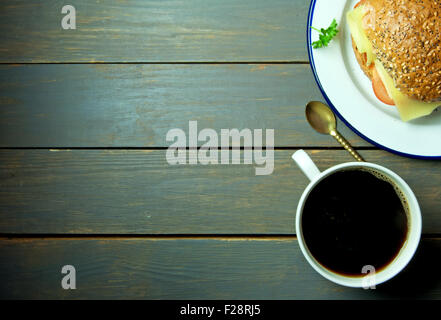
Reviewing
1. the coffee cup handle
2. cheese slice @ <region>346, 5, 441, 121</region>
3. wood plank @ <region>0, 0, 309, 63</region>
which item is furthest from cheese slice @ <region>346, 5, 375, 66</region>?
the coffee cup handle

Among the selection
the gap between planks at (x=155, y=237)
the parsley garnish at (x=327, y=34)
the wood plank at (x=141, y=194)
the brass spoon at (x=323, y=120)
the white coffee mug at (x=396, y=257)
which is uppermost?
the parsley garnish at (x=327, y=34)

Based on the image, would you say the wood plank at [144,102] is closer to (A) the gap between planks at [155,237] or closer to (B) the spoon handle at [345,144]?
(B) the spoon handle at [345,144]

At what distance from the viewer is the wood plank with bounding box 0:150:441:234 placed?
2.38 feet

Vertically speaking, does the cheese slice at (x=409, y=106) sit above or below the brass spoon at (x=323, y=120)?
below

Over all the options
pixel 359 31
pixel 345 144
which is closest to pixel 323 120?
pixel 345 144

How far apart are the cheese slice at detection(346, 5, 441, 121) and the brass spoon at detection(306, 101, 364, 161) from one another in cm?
11

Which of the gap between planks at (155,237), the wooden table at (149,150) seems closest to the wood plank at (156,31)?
the wooden table at (149,150)

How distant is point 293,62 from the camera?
0.73 meters

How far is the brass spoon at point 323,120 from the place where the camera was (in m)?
0.70

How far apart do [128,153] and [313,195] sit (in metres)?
0.37

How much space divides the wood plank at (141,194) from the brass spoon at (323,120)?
0.03 metres

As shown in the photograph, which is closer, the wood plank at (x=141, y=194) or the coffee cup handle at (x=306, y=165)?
the coffee cup handle at (x=306, y=165)
